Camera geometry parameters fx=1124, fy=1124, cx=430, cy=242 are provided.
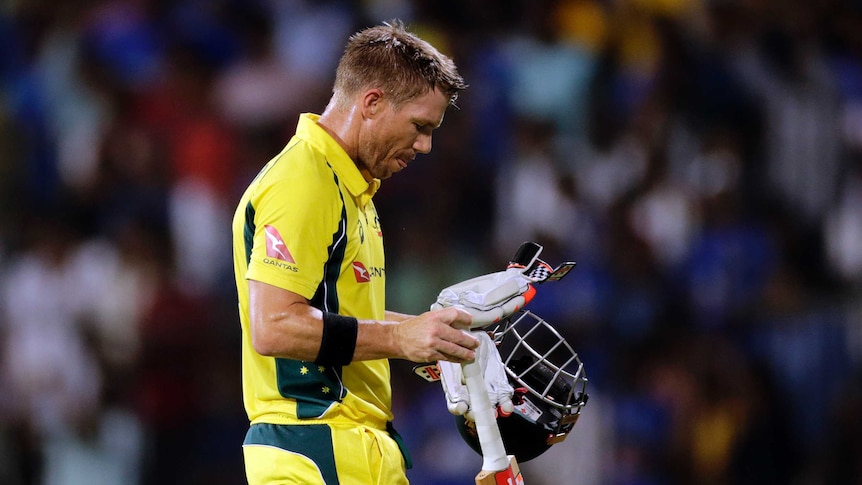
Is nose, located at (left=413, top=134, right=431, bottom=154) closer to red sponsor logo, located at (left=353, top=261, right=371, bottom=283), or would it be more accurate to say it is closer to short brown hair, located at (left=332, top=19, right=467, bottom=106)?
short brown hair, located at (left=332, top=19, right=467, bottom=106)

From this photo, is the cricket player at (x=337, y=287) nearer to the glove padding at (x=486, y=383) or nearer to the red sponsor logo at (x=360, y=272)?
the red sponsor logo at (x=360, y=272)

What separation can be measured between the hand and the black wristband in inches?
4.4

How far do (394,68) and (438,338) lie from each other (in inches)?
29.5

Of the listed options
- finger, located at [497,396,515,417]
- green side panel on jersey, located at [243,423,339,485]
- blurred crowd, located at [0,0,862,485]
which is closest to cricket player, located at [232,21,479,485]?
green side panel on jersey, located at [243,423,339,485]

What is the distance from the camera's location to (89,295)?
5789mm

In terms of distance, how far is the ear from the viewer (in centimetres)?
283

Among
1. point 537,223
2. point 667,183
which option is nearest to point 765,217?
point 667,183

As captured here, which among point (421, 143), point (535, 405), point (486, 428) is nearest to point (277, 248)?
point (421, 143)

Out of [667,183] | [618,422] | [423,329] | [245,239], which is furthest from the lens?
[667,183]

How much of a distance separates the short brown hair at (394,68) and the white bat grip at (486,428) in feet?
2.40

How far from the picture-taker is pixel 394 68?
2.82 meters

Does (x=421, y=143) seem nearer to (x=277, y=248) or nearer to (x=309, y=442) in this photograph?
(x=277, y=248)

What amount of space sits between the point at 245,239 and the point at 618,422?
325 centimetres

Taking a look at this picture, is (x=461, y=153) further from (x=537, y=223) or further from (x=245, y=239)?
(x=245, y=239)
